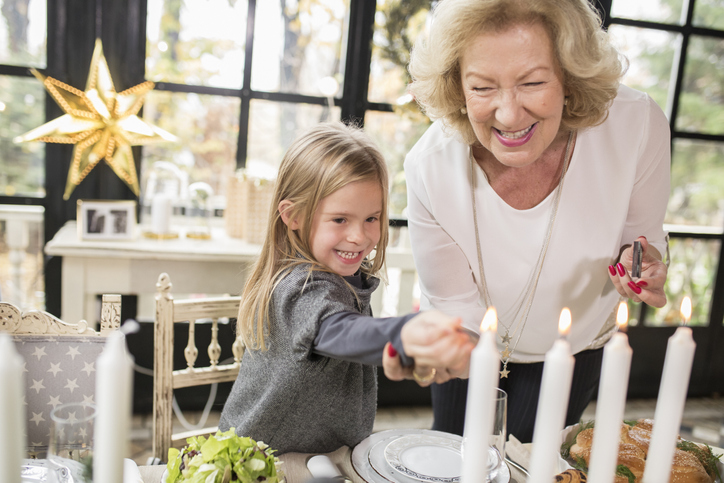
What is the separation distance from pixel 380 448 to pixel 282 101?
1.89 m

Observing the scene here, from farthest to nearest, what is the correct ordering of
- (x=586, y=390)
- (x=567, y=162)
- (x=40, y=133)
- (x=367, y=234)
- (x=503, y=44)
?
(x=40, y=133) < (x=586, y=390) < (x=567, y=162) < (x=367, y=234) < (x=503, y=44)

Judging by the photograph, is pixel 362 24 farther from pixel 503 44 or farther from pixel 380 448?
pixel 380 448

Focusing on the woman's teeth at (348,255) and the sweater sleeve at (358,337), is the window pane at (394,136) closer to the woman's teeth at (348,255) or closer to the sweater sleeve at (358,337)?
the woman's teeth at (348,255)

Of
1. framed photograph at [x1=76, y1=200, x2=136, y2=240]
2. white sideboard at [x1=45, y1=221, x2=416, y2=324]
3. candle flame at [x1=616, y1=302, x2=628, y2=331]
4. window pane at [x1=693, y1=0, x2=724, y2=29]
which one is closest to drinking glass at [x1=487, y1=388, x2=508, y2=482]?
candle flame at [x1=616, y1=302, x2=628, y2=331]

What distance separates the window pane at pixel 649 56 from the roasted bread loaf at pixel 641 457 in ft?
7.92

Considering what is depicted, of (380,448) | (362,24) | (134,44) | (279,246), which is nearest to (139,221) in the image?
(134,44)

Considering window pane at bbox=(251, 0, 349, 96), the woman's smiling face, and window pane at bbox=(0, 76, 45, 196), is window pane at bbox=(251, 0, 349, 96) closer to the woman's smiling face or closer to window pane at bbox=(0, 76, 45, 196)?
window pane at bbox=(0, 76, 45, 196)

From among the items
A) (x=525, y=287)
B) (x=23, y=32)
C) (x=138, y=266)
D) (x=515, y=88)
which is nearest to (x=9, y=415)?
(x=515, y=88)

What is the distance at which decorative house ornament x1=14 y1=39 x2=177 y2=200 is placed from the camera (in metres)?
2.04

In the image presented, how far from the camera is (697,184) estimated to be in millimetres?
3037

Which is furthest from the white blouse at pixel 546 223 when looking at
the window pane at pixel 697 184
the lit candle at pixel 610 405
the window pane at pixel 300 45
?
the window pane at pixel 697 184

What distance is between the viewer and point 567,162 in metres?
1.30

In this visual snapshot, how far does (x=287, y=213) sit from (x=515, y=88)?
53 cm

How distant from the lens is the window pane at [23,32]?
2180 millimetres
